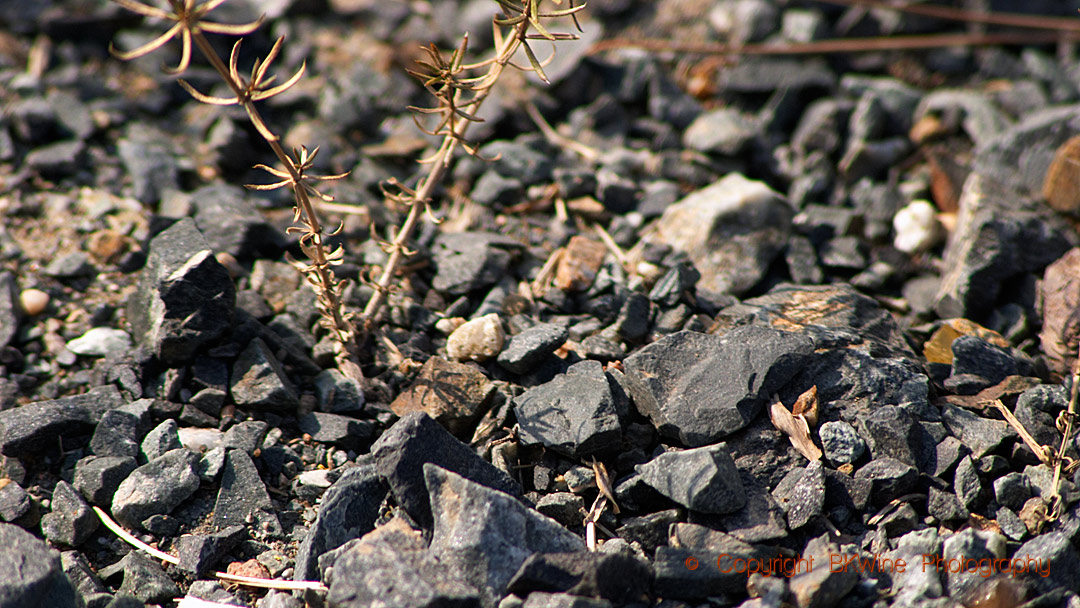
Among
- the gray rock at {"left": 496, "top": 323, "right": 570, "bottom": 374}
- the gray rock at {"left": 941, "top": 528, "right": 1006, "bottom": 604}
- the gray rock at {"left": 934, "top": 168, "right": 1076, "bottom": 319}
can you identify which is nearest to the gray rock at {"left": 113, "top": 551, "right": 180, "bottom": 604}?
the gray rock at {"left": 496, "top": 323, "right": 570, "bottom": 374}

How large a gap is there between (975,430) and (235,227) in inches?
107

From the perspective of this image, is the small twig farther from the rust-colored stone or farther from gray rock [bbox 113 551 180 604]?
the rust-colored stone

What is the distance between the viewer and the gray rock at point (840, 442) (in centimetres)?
222

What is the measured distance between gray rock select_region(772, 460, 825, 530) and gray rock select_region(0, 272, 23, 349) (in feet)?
8.55

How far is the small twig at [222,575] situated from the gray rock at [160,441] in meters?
0.20

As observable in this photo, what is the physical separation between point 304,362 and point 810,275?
2001mm

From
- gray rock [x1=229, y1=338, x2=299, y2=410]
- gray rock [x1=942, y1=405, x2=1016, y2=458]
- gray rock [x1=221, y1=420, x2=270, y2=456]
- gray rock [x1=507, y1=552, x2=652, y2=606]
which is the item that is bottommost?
gray rock [x1=221, y1=420, x2=270, y2=456]

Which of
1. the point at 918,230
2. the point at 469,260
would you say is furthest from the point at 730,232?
the point at 469,260

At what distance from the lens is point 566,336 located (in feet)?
8.30

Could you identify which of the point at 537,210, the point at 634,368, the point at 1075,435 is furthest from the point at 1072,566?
the point at 537,210

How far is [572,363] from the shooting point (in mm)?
2566

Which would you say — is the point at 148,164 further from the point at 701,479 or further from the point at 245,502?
the point at 701,479

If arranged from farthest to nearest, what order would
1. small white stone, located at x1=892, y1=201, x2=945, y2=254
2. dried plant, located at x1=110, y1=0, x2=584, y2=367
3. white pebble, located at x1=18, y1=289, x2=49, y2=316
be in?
small white stone, located at x1=892, y1=201, x2=945, y2=254
white pebble, located at x1=18, y1=289, x2=49, y2=316
dried plant, located at x1=110, y1=0, x2=584, y2=367

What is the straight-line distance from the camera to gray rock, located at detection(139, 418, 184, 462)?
228 centimetres
